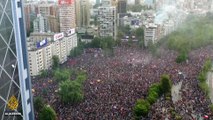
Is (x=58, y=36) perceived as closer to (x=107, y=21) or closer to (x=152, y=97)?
(x=107, y=21)

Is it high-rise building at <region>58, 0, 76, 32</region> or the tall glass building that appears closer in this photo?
the tall glass building

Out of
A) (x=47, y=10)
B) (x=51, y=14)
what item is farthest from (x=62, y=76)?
(x=47, y=10)

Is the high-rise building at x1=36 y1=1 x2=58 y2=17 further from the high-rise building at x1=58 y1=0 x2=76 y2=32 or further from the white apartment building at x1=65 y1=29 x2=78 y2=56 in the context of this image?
the white apartment building at x1=65 y1=29 x2=78 y2=56

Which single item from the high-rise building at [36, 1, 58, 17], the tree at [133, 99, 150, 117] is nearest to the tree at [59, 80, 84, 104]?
the tree at [133, 99, 150, 117]

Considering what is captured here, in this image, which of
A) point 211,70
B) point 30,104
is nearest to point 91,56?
point 211,70

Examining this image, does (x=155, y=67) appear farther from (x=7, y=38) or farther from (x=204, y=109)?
(x=7, y=38)

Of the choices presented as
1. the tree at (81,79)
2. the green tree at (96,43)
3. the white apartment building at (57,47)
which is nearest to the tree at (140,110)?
the tree at (81,79)
